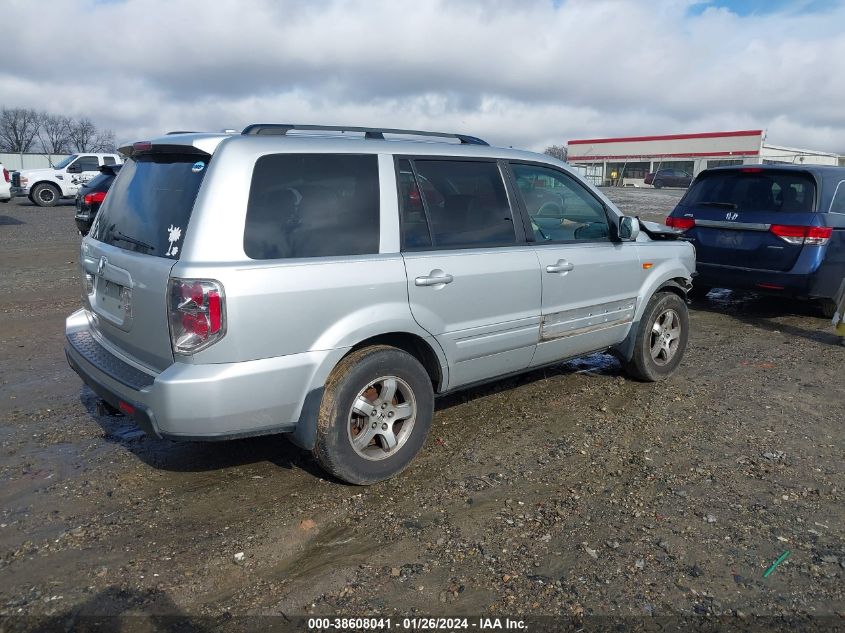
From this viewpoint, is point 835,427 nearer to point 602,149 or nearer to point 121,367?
point 121,367

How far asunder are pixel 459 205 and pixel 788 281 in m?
5.09

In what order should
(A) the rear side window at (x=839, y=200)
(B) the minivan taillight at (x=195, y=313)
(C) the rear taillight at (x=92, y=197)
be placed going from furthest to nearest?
1. (C) the rear taillight at (x=92, y=197)
2. (A) the rear side window at (x=839, y=200)
3. (B) the minivan taillight at (x=195, y=313)

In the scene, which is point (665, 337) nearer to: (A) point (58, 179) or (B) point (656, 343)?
(B) point (656, 343)

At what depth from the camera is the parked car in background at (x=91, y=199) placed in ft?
40.4

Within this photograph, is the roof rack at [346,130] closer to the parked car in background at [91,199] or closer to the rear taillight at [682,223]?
the rear taillight at [682,223]

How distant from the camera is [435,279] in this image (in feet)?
12.3

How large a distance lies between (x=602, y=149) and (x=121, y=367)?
221 feet

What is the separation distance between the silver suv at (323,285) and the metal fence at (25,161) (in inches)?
1644

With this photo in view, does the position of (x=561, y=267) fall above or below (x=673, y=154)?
below

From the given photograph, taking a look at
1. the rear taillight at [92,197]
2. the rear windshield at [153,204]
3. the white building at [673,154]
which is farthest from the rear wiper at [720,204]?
the white building at [673,154]

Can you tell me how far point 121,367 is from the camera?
11.3ft

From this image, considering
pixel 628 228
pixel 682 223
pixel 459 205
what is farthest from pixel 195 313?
pixel 682 223

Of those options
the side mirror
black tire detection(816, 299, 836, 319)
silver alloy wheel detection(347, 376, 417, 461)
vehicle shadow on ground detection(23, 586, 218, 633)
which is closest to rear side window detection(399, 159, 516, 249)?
silver alloy wheel detection(347, 376, 417, 461)

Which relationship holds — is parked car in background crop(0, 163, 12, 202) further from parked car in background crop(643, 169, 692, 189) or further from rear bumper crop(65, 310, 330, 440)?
parked car in background crop(643, 169, 692, 189)
